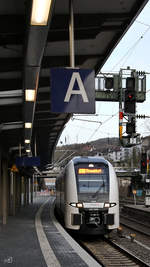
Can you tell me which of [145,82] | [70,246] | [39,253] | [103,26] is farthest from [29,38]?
[145,82]

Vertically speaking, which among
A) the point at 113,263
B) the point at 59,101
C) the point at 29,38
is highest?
the point at 29,38

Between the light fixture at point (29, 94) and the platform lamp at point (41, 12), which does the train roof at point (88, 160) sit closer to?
the light fixture at point (29, 94)

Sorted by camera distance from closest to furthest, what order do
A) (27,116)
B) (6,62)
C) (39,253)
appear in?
(39,253) < (6,62) < (27,116)

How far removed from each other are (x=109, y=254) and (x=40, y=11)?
8.82m

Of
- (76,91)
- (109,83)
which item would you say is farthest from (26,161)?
(76,91)

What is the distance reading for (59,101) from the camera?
7.27 m

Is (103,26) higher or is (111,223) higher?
(103,26)

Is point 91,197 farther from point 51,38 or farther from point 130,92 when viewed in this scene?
point 51,38

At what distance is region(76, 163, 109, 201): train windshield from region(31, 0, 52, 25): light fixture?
1009cm

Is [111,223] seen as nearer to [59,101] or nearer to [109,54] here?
[109,54]

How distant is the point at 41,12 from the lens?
18.2 ft

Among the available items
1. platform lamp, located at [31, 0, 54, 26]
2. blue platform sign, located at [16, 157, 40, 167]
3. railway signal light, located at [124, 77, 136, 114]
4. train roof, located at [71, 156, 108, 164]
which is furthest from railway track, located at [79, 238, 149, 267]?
platform lamp, located at [31, 0, 54, 26]

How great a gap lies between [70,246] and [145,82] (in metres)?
6.53

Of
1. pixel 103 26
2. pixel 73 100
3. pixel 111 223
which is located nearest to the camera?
pixel 73 100
